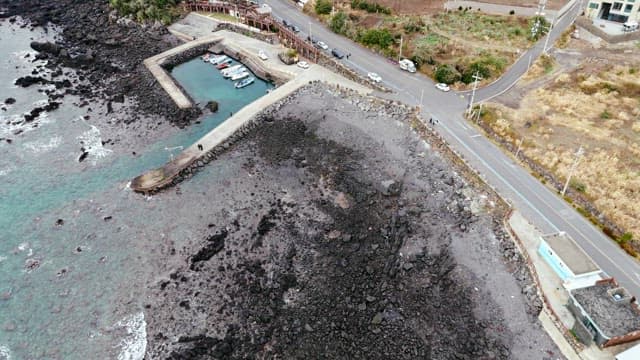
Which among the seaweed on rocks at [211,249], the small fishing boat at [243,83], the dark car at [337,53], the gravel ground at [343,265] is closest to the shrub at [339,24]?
the dark car at [337,53]

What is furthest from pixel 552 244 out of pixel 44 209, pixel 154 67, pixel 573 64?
pixel 154 67

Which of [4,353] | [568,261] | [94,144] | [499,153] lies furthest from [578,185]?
[94,144]

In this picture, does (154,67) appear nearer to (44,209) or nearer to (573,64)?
(44,209)

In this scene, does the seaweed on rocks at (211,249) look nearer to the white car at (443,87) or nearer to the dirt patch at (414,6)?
the white car at (443,87)

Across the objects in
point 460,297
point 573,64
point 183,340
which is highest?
point 573,64

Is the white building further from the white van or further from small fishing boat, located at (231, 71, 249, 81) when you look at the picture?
small fishing boat, located at (231, 71, 249, 81)

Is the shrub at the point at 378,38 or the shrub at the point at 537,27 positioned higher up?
the shrub at the point at 537,27
